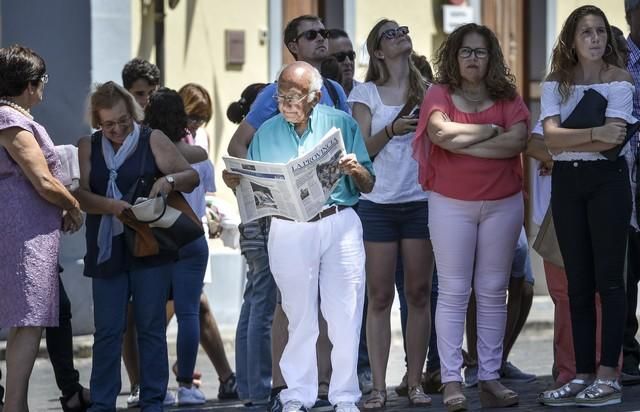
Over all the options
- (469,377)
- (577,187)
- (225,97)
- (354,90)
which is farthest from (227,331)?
(577,187)

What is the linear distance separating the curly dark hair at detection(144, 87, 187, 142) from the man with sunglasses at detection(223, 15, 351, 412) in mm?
545

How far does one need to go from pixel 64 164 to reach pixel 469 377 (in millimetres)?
2823

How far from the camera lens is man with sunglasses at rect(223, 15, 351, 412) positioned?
920 centimetres

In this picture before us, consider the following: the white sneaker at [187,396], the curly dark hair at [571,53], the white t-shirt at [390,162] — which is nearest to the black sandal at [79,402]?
the white sneaker at [187,396]

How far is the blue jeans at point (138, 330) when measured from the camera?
902cm

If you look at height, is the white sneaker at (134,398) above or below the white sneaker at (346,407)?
below

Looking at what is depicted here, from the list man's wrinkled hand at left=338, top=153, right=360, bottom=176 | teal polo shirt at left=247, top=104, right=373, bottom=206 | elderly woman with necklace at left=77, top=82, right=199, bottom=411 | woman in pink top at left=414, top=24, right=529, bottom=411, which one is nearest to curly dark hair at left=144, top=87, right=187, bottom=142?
elderly woman with necklace at left=77, top=82, right=199, bottom=411

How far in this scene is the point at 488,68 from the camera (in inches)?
350

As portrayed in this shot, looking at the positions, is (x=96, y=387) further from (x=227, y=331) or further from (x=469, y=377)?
(x=227, y=331)

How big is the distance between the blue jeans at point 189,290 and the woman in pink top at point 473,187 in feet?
5.49

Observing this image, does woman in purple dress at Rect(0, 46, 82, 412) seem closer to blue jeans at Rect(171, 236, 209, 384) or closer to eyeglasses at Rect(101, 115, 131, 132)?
eyeglasses at Rect(101, 115, 131, 132)

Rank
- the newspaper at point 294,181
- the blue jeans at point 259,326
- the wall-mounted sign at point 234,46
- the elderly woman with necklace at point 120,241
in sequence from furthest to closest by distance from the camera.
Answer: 1. the wall-mounted sign at point 234,46
2. the blue jeans at point 259,326
3. the elderly woman with necklace at point 120,241
4. the newspaper at point 294,181

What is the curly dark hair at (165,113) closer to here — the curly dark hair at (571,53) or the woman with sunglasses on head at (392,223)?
the woman with sunglasses on head at (392,223)

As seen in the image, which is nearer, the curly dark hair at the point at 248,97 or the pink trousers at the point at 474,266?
the pink trousers at the point at 474,266
